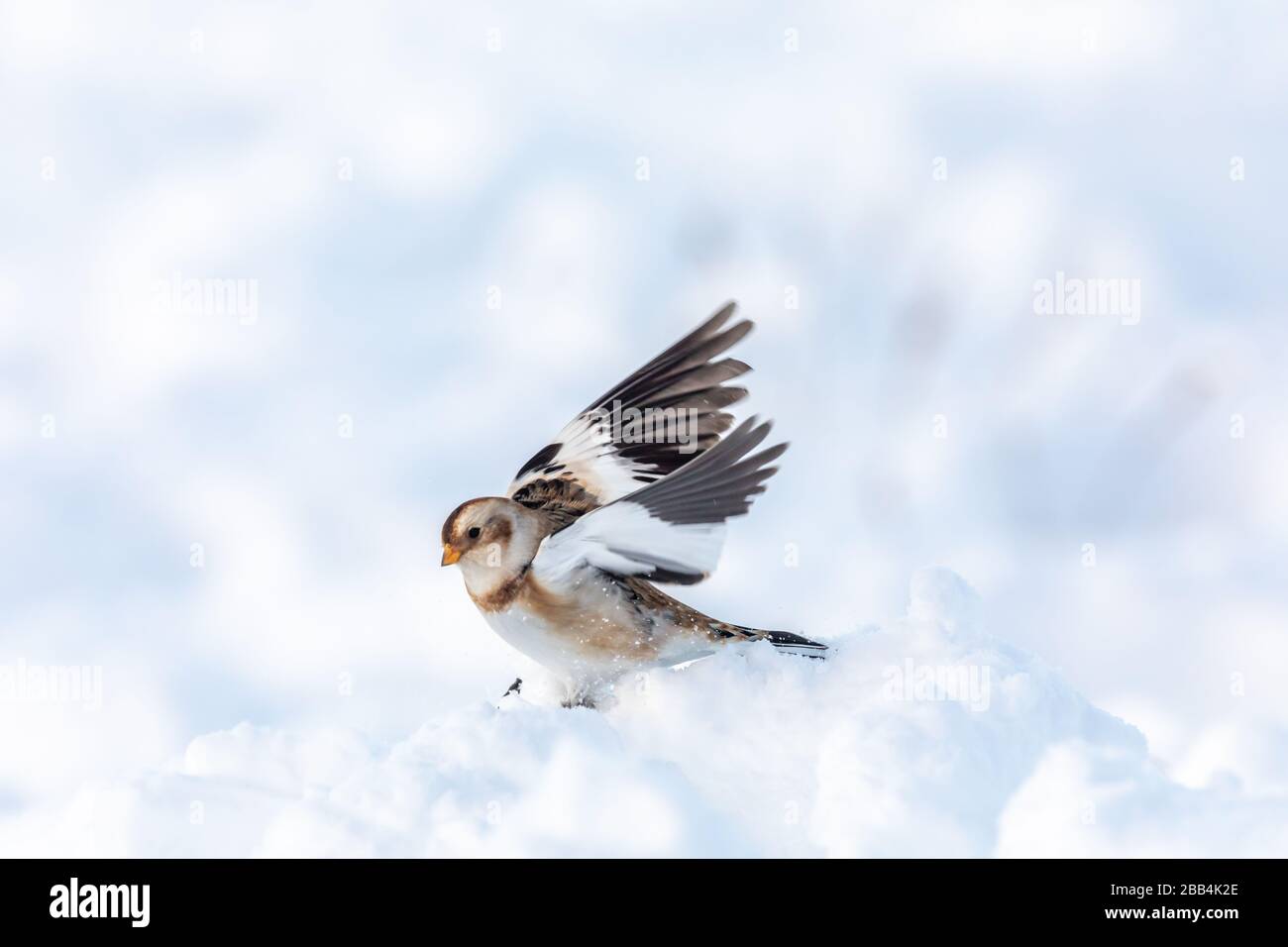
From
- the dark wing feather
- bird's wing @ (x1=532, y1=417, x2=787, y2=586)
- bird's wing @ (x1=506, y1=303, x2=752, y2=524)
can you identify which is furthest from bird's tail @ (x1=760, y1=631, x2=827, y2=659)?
bird's wing @ (x1=506, y1=303, x2=752, y2=524)

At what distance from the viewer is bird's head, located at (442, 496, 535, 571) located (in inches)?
157

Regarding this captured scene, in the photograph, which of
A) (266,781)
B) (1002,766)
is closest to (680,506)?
(1002,766)

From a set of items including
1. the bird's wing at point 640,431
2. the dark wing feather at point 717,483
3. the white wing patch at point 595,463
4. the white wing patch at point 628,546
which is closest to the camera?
the dark wing feather at point 717,483

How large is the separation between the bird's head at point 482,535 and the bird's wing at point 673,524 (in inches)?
4.4

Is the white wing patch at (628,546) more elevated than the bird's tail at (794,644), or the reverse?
the white wing patch at (628,546)

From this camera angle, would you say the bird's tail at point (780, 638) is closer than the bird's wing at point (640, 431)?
Yes

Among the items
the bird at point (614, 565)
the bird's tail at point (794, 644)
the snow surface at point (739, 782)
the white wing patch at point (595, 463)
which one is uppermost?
the white wing patch at point (595, 463)

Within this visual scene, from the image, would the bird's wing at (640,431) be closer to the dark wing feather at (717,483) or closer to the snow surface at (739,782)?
the dark wing feather at (717,483)

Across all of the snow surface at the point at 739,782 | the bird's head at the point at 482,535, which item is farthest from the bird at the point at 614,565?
the snow surface at the point at 739,782

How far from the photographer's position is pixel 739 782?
3564 millimetres

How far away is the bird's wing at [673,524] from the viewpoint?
147 inches

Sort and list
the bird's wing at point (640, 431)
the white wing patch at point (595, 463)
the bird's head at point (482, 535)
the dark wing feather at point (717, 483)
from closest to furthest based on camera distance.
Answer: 1. the dark wing feather at point (717, 483)
2. the bird's head at point (482, 535)
3. the bird's wing at point (640, 431)
4. the white wing patch at point (595, 463)

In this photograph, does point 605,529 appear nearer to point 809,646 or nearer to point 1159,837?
point 809,646

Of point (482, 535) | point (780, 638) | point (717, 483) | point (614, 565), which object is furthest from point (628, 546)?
point (780, 638)
